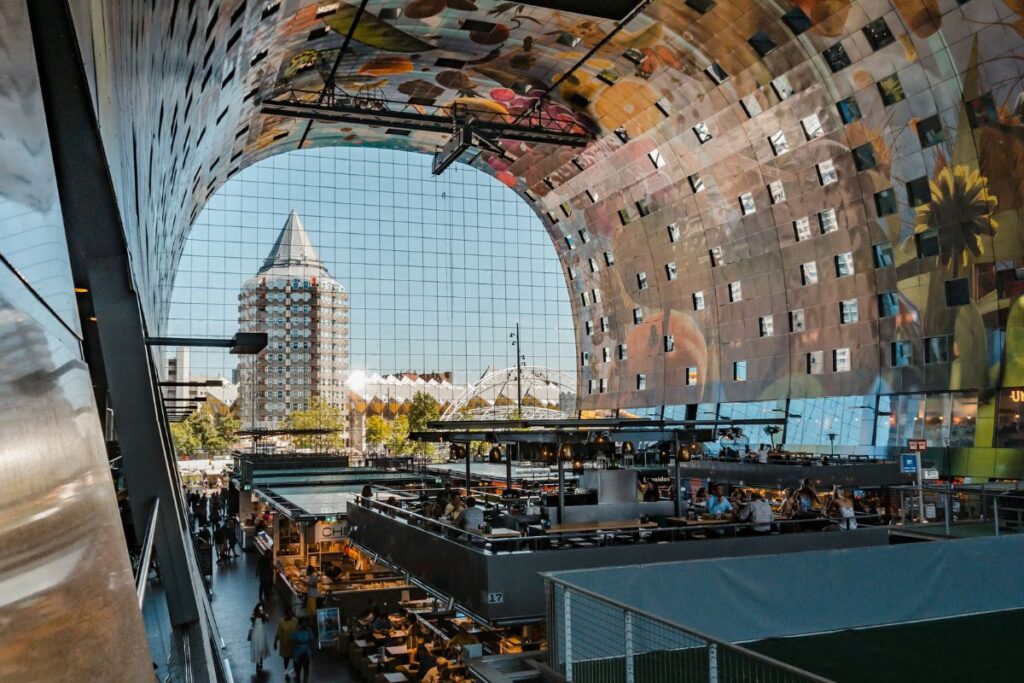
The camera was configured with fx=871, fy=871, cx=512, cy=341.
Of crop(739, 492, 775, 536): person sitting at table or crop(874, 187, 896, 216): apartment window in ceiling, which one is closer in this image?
crop(739, 492, 775, 536): person sitting at table

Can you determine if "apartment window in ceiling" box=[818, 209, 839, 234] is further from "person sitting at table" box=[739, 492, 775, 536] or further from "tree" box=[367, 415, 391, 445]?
"tree" box=[367, 415, 391, 445]

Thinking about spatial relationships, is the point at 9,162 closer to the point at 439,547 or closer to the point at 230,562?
the point at 439,547

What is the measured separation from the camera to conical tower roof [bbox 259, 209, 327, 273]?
60.9 m

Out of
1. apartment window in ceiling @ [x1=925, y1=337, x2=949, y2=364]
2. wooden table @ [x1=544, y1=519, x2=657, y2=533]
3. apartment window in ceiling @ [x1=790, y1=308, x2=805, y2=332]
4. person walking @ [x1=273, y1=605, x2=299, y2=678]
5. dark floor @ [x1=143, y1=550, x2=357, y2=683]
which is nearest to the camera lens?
dark floor @ [x1=143, y1=550, x2=357, y2=683]

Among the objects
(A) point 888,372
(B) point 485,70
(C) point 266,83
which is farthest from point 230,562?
(A) point 888,372

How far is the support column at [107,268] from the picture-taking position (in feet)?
9.07

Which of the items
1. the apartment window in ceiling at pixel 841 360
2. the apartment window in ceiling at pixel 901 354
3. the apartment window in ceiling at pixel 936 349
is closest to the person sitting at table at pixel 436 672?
the apartment window in ceiling at pixel 936 349

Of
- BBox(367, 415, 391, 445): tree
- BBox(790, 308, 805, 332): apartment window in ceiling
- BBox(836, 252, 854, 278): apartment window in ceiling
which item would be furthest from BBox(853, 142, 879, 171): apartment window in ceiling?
BBox(367, 415, 391, 445): tree

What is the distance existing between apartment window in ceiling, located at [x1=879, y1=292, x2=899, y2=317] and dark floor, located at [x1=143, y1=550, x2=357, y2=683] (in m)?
23.7

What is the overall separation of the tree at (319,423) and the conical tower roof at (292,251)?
10785mm

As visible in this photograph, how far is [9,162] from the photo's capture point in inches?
48.8

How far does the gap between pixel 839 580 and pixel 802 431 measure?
2719 centimetres

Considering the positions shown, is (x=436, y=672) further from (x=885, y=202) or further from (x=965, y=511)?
(x=885, y=202)

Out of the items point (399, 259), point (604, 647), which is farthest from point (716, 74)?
point (399, 259)
